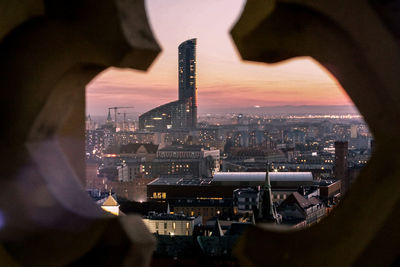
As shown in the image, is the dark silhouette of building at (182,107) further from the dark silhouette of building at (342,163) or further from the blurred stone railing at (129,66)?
the blurred stone railing at (129,66)

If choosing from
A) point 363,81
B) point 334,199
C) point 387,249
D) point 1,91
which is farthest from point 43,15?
point 334,199

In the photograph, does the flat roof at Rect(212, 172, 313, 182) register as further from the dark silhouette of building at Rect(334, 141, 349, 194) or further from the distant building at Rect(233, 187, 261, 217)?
the distant building at Rect(233, 187, 261, 217)

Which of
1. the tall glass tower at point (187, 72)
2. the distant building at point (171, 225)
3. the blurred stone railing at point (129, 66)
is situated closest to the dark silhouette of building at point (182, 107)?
the tall glass tower at point (187, 72)

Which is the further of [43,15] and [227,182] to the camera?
[227,182]

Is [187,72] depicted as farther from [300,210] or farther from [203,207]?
[300,210]

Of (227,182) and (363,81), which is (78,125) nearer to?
(363,81)

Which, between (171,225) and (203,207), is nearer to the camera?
(171,225)

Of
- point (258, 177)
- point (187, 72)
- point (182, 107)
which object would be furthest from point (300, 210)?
point (182, 107)
